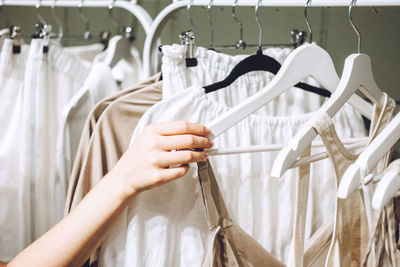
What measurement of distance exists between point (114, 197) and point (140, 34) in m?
0.77

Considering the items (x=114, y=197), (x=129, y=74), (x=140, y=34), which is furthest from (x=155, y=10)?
(x=114, y=197)

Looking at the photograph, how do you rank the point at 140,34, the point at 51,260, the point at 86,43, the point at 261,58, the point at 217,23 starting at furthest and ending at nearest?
the point at 86,43
the point at 140,34
the point at 217,23
the point at 261,58
the point at 51,260

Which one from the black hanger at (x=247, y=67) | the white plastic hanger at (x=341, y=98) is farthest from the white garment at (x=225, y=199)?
the white plastic hanger at (x=341, y=98)

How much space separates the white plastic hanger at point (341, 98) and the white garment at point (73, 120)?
0.45 metres

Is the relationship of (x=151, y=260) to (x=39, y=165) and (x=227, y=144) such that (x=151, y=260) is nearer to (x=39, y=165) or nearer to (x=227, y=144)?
(x=227, y=144)

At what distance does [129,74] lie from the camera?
0.89m

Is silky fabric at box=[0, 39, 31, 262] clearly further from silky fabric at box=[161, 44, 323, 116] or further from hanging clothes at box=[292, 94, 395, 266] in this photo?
hanging clothes at box=[292, 94, 395, 266]

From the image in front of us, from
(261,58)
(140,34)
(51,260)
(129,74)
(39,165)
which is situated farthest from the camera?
(140,34)

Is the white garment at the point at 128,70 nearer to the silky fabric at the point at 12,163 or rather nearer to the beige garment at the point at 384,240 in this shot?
the silky fabric at the point at 12,163

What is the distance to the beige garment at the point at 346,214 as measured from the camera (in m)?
0.50

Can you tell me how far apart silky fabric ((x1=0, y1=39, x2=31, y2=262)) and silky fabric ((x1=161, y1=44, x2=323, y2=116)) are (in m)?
0.35

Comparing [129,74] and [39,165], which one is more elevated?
[129,74]

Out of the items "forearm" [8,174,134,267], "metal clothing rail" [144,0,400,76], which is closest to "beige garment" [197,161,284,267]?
"forearm" [8,174,134,267]

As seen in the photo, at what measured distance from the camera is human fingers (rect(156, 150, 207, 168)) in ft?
Answer: 1.61
